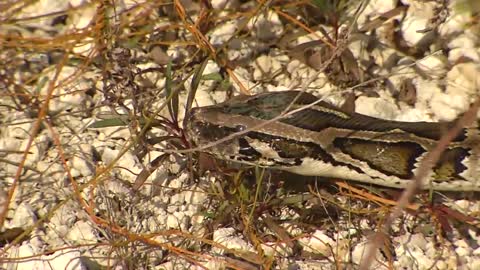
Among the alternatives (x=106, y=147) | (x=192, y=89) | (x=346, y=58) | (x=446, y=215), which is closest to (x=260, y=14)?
(x=346, y=58)

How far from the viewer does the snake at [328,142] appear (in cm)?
314

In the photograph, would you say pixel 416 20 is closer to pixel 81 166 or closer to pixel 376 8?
pixel 376 8

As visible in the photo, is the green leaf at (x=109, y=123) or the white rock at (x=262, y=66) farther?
the white rock at (x=262, y=66)

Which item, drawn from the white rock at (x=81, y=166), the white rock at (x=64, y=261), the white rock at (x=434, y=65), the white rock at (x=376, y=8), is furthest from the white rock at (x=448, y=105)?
the white rock at (x=64, y=261)

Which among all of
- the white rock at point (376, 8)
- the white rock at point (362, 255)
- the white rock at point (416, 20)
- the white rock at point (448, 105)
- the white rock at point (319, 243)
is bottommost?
the white rock at point (362, 255)

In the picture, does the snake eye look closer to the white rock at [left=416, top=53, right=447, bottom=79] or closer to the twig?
the white rock at [left=416, top=53, right=447, bottom=79]

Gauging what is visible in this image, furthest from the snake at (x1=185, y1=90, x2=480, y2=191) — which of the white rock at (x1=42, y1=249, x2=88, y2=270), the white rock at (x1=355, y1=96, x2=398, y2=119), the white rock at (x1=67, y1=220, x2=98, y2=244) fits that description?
the white rock at (x1=42, y1=249, x2=88, y2=270)

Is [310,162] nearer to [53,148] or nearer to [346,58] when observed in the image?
[346,58]

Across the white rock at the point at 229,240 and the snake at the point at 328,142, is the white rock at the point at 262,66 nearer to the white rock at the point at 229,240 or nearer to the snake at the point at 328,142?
the snake at the point at 328,142

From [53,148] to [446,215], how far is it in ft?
6.56

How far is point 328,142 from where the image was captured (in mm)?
3184

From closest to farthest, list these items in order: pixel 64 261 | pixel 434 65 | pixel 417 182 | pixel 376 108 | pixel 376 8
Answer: pixel 417 182 < pixel 64 261 < pixel 376 108 < pixel 434 65 < pixel 376 8

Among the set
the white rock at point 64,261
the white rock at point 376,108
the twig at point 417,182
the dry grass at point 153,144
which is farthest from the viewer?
the white rock at point 376,108

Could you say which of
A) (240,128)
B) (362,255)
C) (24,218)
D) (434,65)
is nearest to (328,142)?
(240,128)
